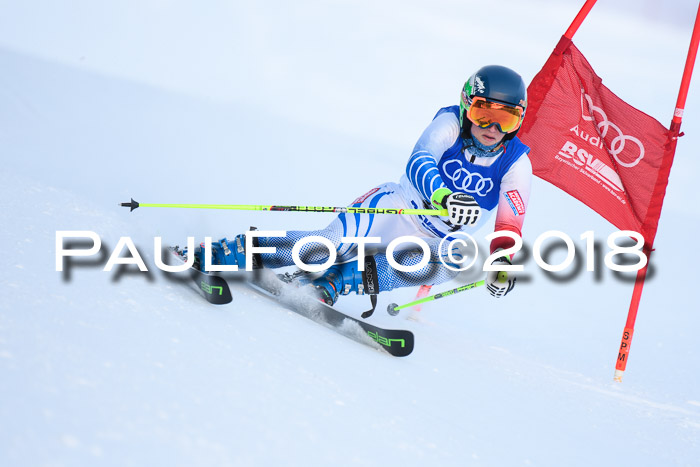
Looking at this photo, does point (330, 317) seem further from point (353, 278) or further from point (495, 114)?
point (495, 114)

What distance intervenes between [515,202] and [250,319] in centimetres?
149

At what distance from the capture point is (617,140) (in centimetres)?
394

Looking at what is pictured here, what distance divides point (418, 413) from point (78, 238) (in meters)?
1.42

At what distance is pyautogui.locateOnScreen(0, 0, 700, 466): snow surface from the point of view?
1.40 m

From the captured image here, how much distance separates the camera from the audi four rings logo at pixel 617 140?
3.87 metres

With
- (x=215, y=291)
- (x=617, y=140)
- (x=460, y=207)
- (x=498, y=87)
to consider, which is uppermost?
(x=498, y=87)

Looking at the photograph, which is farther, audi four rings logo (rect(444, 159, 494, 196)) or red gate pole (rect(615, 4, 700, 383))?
red gate pole (rect(615, 4, 700, 383))

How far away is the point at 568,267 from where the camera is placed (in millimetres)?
5984

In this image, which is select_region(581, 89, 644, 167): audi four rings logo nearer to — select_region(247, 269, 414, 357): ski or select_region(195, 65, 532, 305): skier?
select_region(195, 65, 532, 305): skier

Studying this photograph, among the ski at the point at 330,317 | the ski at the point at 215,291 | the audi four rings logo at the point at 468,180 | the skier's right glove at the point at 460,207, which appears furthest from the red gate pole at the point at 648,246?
the ski at the point at 215,291

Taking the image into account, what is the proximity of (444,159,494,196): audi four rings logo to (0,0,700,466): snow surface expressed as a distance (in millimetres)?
824

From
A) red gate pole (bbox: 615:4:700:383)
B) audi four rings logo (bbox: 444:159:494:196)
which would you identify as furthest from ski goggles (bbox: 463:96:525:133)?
red gate pole (bbox: 615:4:700:383)

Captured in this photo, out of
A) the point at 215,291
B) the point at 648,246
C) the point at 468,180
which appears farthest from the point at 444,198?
the point at 648,246

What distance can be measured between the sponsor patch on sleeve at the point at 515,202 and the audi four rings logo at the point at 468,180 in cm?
13
